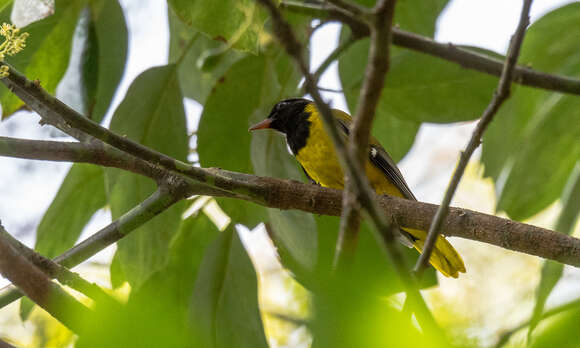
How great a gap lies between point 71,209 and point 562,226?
5.61ft

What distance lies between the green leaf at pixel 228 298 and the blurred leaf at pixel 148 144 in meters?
0.16

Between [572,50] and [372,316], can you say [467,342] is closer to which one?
[372,316]

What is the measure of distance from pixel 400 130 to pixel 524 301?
2.10 meters

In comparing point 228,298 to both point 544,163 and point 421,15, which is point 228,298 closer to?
point 544,163

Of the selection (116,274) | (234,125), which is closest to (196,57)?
(234,125)

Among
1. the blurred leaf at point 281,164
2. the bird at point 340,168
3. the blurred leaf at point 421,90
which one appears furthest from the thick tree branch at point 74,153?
the bird at point 340,168

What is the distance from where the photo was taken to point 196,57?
3.42 m

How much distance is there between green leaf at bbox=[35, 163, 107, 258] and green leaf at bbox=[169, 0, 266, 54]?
0.96 meters

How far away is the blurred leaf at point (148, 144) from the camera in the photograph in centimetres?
225

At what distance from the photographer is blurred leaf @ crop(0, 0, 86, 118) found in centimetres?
246

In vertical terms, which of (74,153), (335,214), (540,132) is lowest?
(74,153)

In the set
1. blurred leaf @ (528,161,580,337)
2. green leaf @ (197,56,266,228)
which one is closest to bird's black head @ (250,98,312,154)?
green leaf @ (197,56,266,228)

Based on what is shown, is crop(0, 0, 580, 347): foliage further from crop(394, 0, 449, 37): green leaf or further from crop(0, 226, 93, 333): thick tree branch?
crop(0, 226, 93, 333): thick tree branch

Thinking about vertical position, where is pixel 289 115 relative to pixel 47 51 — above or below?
above
